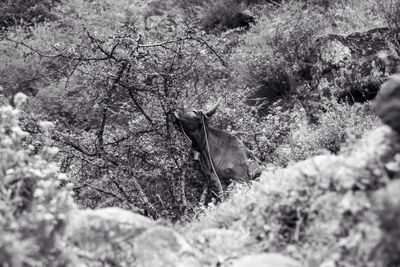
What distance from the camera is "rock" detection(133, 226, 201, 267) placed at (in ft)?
8.02

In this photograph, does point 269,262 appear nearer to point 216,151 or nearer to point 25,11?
point 216,151

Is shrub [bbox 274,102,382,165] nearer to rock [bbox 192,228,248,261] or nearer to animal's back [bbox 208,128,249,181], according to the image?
animal's back [bbox 208,128,249,181]

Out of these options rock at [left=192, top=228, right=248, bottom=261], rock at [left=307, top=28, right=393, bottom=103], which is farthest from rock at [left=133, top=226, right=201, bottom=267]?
rock at [left=307, top=28, right=393, bottom=103]

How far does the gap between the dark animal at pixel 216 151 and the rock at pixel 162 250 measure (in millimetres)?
2560

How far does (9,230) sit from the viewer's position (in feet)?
7.64

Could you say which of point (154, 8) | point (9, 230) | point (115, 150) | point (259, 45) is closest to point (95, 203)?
point (115, 150)

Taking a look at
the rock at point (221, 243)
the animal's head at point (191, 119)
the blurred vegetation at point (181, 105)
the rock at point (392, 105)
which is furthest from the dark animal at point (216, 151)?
the rock at point (392, 105)

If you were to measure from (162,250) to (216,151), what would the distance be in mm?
2898

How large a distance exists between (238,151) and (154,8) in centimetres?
1094

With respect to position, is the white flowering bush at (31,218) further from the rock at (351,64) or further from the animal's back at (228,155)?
the rock at (351,64)

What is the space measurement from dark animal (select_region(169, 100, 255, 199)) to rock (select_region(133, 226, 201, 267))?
256 cm

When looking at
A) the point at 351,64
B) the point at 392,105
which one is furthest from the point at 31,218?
the point at 351,64

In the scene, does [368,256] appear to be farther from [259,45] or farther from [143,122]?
[259,45]

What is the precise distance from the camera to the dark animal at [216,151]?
5.18 m
